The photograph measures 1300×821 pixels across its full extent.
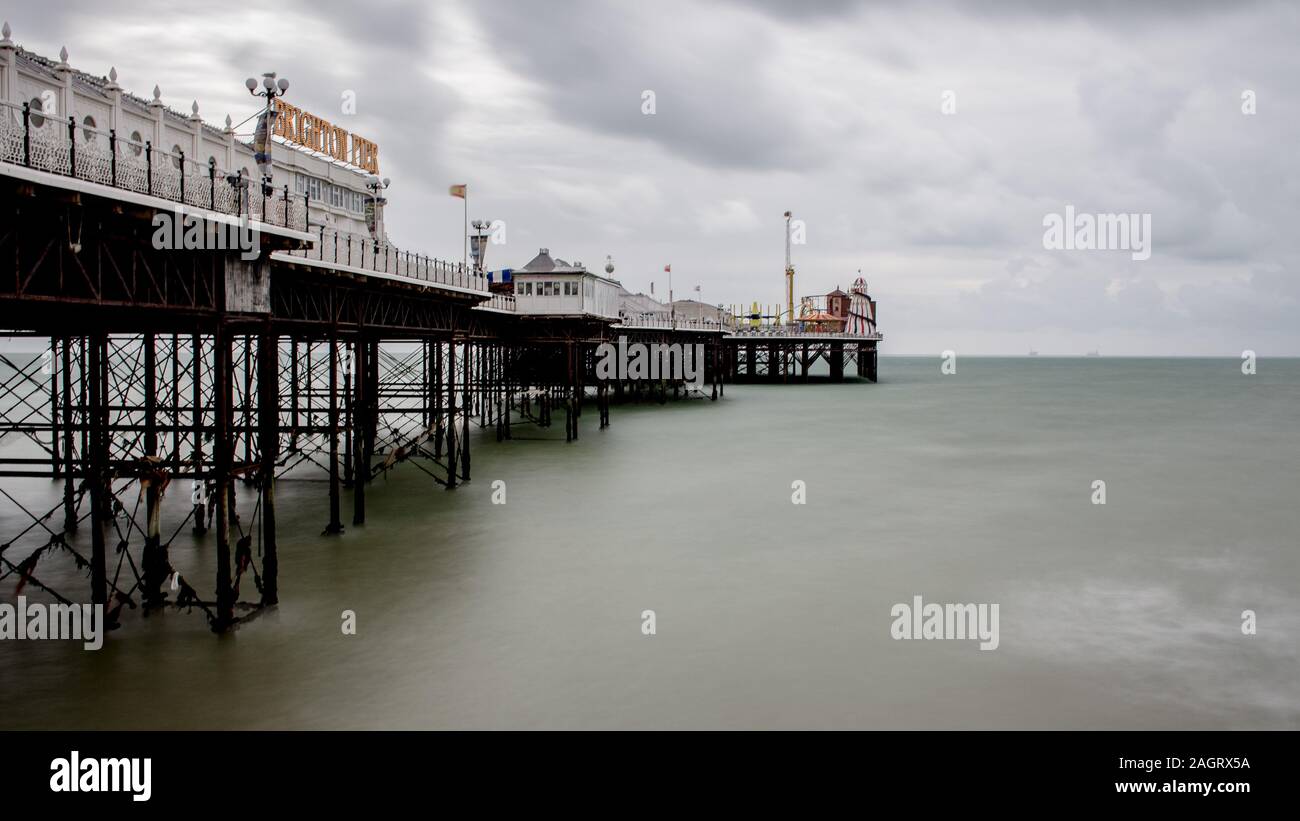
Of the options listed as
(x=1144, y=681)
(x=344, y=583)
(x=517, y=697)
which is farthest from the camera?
(x=344, y=583)

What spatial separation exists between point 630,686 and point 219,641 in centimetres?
725

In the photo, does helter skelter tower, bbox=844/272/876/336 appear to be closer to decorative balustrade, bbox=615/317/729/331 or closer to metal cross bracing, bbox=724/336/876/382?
metal cross bracing, bbox=724/336/876/382

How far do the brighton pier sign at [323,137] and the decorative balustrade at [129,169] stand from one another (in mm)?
23965

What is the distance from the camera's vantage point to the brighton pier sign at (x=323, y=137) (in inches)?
1583

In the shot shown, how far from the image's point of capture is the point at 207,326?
17.2 m

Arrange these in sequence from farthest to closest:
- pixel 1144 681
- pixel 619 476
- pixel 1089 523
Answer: pixel 619 476
pixel 1089 523
pixel 1144 681

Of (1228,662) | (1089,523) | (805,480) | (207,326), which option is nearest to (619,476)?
(805,480)

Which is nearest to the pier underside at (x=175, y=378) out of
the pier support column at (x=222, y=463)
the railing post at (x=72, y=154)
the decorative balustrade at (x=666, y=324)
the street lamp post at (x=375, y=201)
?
the pier support column at (x=222, y=463)

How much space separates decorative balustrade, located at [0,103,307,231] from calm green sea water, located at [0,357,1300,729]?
751 cm

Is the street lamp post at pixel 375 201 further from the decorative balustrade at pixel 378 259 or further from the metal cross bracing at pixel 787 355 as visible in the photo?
the metal cross bracing at pixel 787 355

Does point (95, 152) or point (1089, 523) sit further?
point (1089, 523)
